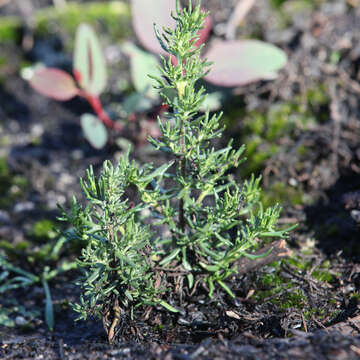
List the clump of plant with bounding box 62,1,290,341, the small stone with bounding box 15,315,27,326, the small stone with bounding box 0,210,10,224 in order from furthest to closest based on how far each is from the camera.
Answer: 1. the small stone with bounding box 0,210,10,224
2. the small stone with bounding box 15,315,27,326
3. the clump of plant with bounding box 62,1,290,341

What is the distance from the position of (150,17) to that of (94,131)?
0.83 m

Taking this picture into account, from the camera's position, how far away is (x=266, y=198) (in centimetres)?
214

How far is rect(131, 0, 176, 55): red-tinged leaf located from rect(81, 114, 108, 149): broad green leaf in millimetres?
615

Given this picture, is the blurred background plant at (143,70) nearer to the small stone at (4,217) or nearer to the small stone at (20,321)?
the small stone at (4,217)

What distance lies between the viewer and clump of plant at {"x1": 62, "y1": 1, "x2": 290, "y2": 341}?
128 centimetres

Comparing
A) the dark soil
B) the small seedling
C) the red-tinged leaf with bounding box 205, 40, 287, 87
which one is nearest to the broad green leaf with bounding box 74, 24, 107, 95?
the dark soil

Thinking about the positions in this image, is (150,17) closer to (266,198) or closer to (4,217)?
(266,198)

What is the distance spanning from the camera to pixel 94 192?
4.32 ft

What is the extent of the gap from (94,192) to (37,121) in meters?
2.05

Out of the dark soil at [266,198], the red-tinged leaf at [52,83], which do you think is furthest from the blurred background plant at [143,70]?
the dark soil at [266,198]

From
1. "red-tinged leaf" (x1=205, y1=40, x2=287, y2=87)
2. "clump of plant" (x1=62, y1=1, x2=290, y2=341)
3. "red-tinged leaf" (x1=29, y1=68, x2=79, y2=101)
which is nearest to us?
"clump of plant" (x1=62, y1=1, x2=290, y2=341)

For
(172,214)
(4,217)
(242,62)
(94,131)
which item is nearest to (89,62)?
(94,131)

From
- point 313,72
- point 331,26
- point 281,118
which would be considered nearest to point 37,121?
point 281,118

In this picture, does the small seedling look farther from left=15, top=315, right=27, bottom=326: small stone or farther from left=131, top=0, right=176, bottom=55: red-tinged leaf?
left=131, top=0, right=176, bottom=55: red-tinged leaf
